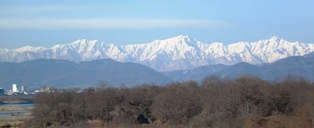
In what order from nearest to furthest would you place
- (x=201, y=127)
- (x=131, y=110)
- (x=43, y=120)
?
(x=201, y=127) → (x=43, y=120) → (x=131, y=110)

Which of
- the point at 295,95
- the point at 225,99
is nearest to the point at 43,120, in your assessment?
the point at 225,99

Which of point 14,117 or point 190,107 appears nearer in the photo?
point 190,107

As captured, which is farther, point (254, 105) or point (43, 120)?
point (43, 120)

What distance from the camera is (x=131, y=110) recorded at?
79562 millimetres

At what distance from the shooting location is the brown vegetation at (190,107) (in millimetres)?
56906

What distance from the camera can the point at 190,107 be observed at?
7000 centimetres

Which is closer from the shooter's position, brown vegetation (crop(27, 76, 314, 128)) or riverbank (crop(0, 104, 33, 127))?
brown vegetation (crop(27, 76, 314, 128))

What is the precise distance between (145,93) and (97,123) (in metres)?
21.2

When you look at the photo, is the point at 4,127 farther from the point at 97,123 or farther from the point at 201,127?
the point at 201,127

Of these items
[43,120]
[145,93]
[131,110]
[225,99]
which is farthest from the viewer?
[145,93]

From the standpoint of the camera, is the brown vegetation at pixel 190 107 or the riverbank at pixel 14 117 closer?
the brown vegetation at pixel 190 107

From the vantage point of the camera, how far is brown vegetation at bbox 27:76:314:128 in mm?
56906

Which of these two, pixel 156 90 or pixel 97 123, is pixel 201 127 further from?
pixel 156 90

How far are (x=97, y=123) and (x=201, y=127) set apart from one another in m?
17.9
